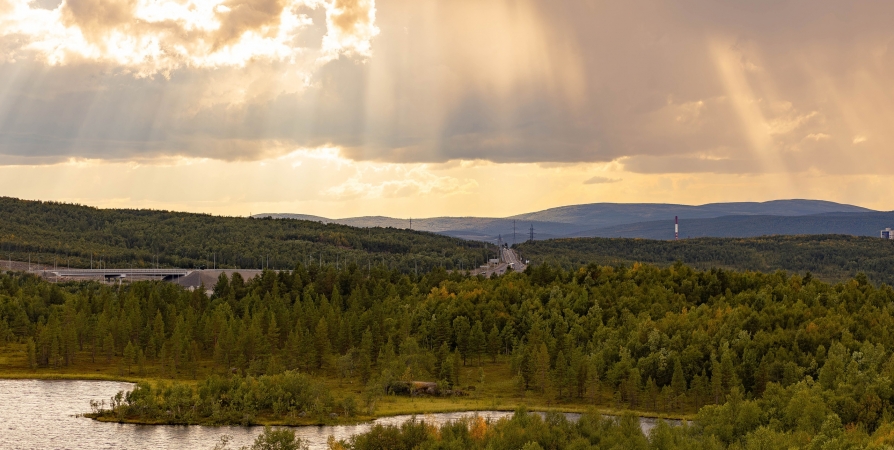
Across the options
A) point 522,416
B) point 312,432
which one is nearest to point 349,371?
point 312,432

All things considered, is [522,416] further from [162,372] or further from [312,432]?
[162,372]

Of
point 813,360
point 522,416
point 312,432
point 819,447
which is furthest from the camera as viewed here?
point 813,360

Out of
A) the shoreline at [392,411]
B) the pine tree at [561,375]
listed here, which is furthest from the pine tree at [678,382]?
the pine tree at [561,375]

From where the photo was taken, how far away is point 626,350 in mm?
186375

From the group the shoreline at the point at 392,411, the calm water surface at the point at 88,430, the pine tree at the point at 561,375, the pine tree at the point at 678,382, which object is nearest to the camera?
the calm water surface at the point at 88,430

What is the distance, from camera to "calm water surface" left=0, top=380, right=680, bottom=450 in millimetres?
131375

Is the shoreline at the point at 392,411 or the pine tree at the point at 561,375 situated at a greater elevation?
the pine tree at the point at 561,375

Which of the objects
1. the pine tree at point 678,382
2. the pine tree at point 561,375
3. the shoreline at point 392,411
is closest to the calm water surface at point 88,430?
the shoreline at point 392,411

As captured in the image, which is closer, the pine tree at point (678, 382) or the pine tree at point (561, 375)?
the pine tree at point (678, 382)

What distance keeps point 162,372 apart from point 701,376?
95817 mm

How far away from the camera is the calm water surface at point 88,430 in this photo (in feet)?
431

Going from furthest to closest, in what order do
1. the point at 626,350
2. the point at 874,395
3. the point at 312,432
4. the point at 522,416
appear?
the point at 626,350, the point at 312,432, the point at 874,395, the point at 522,416

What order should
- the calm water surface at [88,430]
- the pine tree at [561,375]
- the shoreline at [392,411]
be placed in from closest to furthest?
the calm water surface at [88,430], the shoreline at [392,411], the pine tree at [561,375]

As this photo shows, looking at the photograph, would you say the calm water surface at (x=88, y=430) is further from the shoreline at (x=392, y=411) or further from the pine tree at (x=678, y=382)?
the pine tree at (x=678, y=382)
